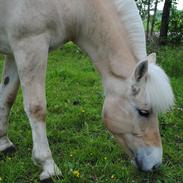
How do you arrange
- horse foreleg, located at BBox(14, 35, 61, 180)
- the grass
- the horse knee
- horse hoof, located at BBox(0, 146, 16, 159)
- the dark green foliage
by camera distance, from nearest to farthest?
horse foreleg, located at BBox(14, 35, 61, 180) < the horse knee < the grass < horse hoof, located at BBox(0, 146, 16, 159) < the dark green foliage

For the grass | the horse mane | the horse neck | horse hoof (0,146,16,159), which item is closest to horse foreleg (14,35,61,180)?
the grass

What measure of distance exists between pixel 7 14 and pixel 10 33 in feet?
0.59

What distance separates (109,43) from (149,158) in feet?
3.60

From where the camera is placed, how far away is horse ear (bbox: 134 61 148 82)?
3.38 m

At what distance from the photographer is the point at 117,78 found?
12.3 ft

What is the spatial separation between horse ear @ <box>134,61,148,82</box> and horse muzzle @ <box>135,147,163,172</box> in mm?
619

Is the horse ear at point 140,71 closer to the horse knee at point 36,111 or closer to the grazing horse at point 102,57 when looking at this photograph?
the grazing horse at point 102,57

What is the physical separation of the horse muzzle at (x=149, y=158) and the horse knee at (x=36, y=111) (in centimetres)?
95

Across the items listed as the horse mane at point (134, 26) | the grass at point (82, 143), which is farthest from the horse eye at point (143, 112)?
the grass at point (82, 143)

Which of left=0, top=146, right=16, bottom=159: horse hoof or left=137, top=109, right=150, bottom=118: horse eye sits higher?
left=137, top=109, right=150, bottom=118: horse eye

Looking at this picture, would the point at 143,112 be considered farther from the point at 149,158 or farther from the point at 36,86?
the point at 36,86

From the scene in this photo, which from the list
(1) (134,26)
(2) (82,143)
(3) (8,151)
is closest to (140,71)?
(1) (134,26)

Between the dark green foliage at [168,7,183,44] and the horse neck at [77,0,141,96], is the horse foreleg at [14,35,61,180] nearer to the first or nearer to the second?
the horse neck at [77,0,141,96]

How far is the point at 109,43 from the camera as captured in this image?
3.76m
